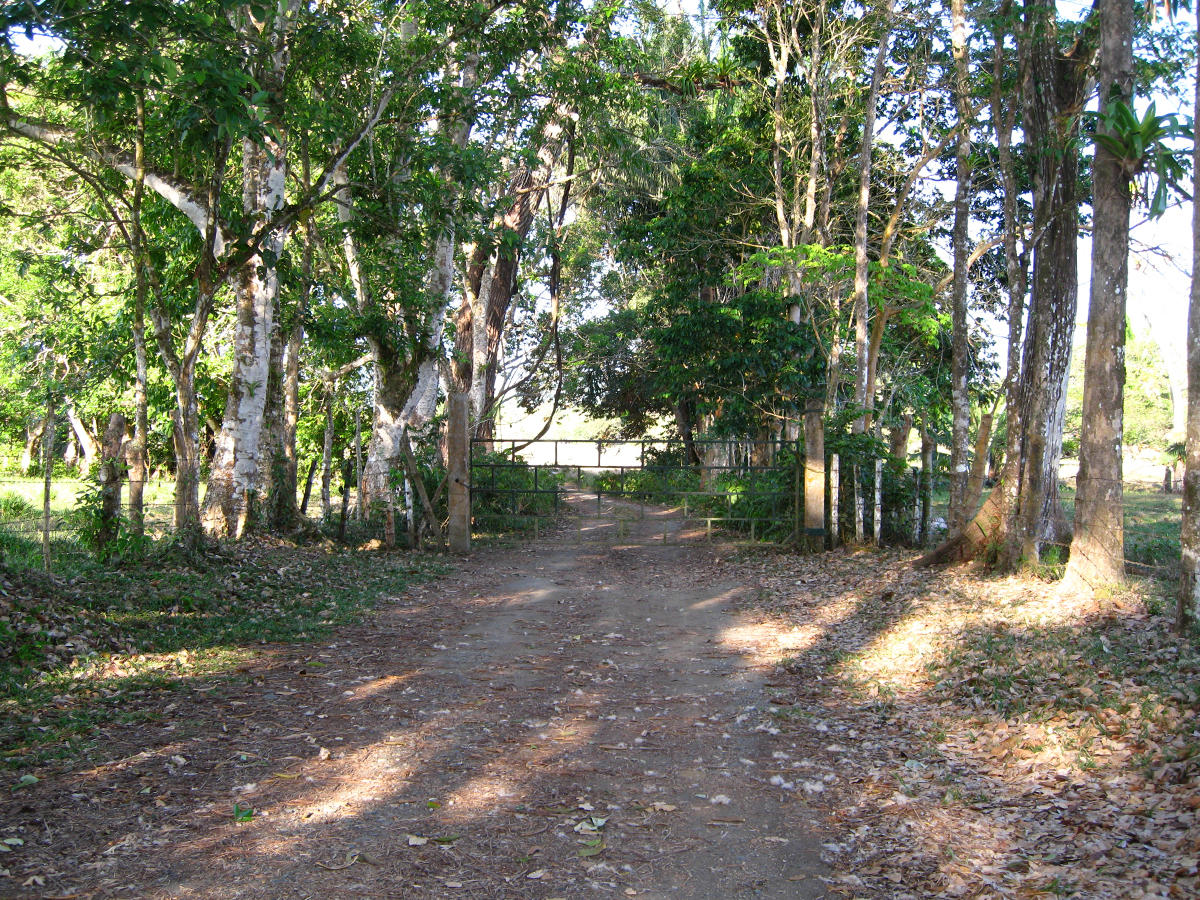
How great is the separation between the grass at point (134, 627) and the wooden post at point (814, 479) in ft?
22.3

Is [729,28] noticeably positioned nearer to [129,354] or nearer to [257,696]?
[129,354]

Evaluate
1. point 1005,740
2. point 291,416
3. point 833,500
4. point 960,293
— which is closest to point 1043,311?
point 960,293

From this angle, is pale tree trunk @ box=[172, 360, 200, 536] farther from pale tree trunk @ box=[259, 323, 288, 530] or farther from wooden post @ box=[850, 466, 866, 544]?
wooden post @ box=[850, 466, 866, 544]

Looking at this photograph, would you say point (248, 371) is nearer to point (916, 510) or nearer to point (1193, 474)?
point (916, 510)

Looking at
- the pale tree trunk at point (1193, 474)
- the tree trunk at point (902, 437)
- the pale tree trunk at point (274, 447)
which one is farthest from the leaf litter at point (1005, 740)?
the tree trunk at point (902, 437)

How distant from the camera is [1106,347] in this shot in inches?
343

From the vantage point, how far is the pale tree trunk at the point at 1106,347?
8.60 m

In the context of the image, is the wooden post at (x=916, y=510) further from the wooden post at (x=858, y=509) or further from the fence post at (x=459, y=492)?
the fence post at (x=459, y=492)

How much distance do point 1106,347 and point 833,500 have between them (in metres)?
6.16

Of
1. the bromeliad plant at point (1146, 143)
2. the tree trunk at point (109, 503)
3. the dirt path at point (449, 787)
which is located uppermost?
the bromeliad plant at point (1146, 143)

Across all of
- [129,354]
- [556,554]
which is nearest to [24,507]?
[129,354]

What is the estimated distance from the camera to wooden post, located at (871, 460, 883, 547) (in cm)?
1386

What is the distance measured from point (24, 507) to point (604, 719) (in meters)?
16.3

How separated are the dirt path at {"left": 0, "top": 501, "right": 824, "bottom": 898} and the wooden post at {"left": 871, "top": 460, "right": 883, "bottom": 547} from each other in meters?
6.15
